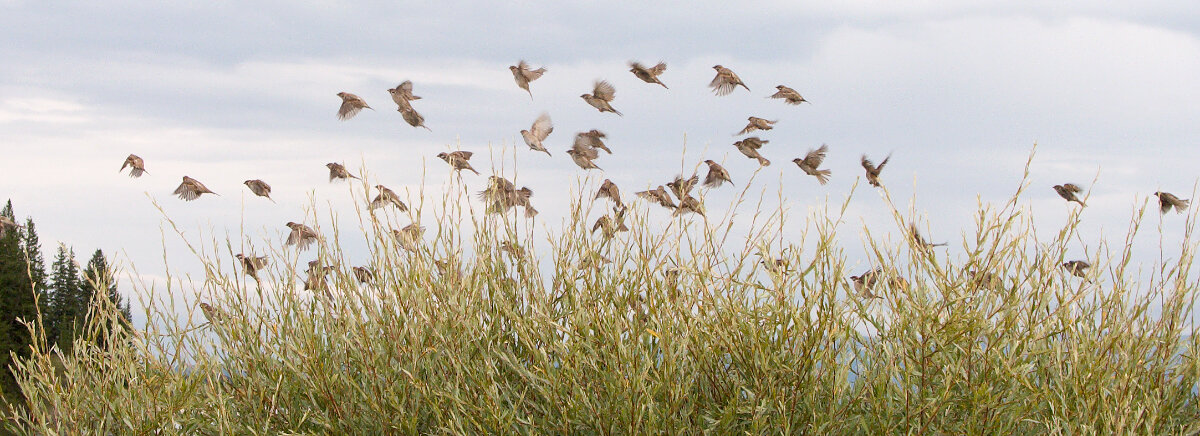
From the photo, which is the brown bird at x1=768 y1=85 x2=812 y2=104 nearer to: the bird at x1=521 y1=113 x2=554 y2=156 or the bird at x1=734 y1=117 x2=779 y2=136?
the bird at x1=734 y1=117 x2=779 y2=136

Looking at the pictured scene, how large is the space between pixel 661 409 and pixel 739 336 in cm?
67

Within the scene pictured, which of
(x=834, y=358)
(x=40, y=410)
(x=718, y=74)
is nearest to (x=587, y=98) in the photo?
(x=718, y=74)

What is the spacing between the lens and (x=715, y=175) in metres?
8.07

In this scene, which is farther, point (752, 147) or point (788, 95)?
point (788, 95)

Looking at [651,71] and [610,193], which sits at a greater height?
[651,71]

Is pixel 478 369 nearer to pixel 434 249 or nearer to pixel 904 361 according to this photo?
pixel 434 249

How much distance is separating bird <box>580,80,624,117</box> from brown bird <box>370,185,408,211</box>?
163 cm

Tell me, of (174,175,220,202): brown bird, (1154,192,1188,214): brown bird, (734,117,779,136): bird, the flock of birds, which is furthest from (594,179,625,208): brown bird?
(1154,192,1188,214): brown bird

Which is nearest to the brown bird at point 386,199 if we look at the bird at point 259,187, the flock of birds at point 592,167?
the flock of birds at point 592,167

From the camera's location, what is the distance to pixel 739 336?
6.57m

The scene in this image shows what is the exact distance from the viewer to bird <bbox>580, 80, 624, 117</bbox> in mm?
8234

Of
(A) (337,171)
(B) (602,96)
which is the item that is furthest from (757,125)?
(A) (337,171)

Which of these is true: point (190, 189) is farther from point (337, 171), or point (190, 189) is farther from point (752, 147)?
point (752, 147)

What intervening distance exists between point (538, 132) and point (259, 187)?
7.79 ft
